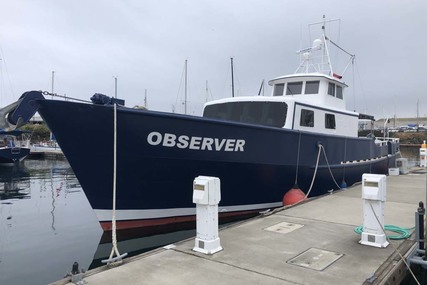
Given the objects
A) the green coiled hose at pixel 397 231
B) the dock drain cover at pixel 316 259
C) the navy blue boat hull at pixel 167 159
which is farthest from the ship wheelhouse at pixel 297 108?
the dock drain cover at pixel 316 259

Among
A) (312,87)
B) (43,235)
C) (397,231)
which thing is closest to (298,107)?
(312,87)

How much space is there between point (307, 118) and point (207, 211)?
5876 millimetres

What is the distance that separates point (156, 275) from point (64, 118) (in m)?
3.68

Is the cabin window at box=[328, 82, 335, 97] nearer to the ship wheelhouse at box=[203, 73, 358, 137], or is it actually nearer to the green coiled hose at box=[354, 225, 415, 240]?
the ship wheelhouse at box=[203, 73, 358, 137]

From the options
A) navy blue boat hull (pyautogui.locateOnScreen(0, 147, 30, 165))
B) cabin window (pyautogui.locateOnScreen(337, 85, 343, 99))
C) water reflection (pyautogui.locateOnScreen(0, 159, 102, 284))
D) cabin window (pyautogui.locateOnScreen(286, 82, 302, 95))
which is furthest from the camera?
navy blue boat hull (pyautogui.locateOnScreen(0, 147, 30, 165))

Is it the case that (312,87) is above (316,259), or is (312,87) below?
above

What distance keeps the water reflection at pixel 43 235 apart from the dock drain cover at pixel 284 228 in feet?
10.4

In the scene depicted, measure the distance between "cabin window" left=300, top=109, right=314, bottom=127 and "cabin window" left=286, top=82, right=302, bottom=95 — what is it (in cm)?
175

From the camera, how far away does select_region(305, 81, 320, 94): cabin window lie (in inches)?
432

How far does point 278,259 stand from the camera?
421 centimetres

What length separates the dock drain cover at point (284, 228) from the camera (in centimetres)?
550

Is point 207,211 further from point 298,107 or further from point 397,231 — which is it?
point 298,107

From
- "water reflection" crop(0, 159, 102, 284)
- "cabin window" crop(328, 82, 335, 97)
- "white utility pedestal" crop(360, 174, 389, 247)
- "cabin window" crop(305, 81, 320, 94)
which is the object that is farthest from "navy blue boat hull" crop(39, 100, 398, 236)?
"white utility pedestal" crop(360, 174, 389, 247)

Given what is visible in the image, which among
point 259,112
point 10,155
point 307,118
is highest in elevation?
point 259,112
